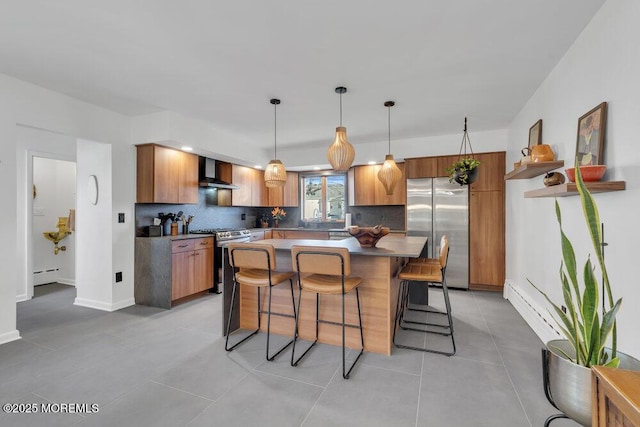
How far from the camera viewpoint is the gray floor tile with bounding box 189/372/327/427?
1.75 meters

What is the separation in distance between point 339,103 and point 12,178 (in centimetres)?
345

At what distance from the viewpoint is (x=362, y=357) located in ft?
8.32

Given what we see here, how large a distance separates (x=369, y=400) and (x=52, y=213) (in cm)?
609

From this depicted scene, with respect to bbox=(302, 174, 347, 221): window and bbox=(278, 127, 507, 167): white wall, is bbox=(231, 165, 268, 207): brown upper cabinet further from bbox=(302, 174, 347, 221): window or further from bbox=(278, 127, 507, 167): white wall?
bbox=(302, 174, 347, 221): window

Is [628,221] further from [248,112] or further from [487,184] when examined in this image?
[248,112]

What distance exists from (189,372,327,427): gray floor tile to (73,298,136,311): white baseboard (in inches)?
103

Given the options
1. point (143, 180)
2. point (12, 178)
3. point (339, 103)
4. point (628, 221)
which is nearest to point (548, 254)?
point (628, 221)

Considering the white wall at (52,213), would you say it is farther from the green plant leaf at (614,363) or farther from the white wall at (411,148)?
the green plant leaf at (614,363)

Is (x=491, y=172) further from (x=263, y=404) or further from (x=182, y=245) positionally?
(x=182, y=245)

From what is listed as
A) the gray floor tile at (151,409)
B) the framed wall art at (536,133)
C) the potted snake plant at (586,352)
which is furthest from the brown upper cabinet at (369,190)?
the gray floor tile at (151,409)

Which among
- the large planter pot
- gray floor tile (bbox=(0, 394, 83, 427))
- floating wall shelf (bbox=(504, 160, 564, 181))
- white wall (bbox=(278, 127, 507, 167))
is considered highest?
white wall (bbox=(278, 127, 507, 167))

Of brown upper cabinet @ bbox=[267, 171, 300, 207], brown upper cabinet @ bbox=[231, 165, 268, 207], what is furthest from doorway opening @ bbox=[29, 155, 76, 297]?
brown upper cabinet @ bbox=[267, 171, 300, 207]

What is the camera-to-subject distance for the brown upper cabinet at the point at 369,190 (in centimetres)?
546

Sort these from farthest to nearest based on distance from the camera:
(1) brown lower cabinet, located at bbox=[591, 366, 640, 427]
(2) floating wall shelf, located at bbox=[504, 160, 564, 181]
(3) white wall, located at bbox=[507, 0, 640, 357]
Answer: (2) floating wall shelf, located at bbox=[504, 160, 564, 181]
(3) white wall, located at bbox=[507, 0, 640, 357]
(1) brown lower cabinet, located at bbox=[591, 366, 640, 427]
